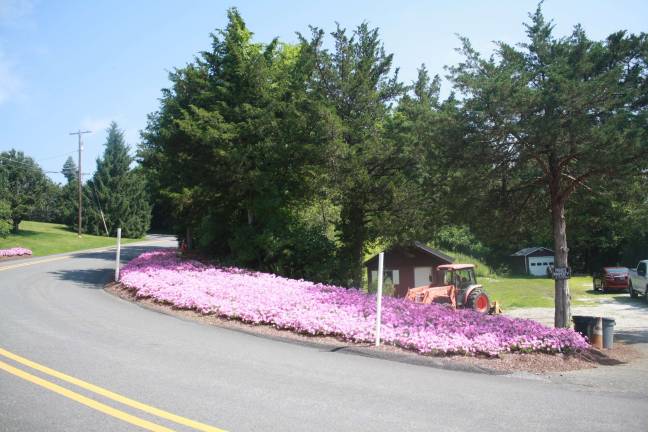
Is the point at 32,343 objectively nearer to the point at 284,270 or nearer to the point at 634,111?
the point at 284,270

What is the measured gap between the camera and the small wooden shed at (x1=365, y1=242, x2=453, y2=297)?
3166 centimetres

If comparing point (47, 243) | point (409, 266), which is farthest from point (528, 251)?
point (47, 243)

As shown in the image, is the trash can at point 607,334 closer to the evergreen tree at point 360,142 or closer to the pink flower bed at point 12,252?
the evergreen tree at point 360,142

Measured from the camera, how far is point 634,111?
36.6 ft

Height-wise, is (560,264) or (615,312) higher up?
(560,264)

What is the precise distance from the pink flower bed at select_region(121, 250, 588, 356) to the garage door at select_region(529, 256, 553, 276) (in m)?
49.6

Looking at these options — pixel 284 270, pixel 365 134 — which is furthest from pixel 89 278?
pixel 365 134

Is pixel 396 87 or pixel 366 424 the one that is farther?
pixel 396 87

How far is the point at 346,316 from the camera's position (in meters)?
10.6

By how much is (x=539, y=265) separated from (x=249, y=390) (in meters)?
57.9

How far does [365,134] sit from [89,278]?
1246 cm

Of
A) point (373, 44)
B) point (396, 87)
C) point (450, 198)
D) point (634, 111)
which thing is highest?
point (373, 44)

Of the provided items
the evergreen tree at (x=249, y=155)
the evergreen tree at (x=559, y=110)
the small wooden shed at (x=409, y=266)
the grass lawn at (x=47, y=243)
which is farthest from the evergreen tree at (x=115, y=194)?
the evergreen tree at (x=559, y=110)

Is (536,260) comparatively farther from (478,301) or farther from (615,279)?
(478,301)
